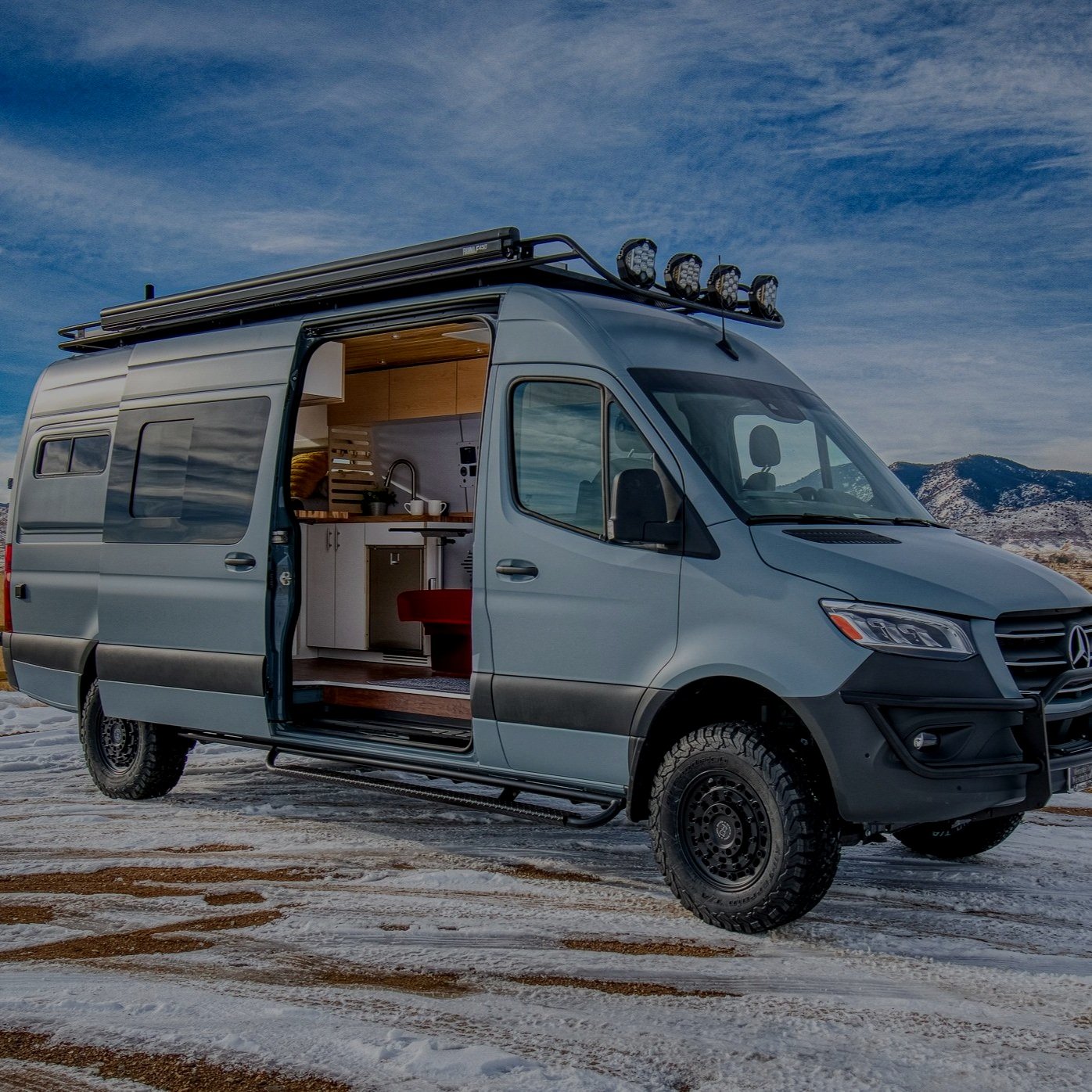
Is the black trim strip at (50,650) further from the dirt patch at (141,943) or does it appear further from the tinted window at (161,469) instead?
the dirt patch at (141,943)

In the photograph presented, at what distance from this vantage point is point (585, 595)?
546 cm

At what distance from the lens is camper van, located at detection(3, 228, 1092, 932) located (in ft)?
15.7

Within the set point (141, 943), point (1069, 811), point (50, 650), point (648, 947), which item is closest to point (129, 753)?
point (50, 650)

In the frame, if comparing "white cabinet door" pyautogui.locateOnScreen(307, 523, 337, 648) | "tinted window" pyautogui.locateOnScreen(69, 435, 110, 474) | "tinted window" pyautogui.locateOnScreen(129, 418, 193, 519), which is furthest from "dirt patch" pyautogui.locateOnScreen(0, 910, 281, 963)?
"white cabinet door" pyautogui.locateOnScreen(307, 523, 337, 648)

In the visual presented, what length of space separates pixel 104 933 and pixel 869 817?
304 cm

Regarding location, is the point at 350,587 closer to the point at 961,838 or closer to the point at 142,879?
the point at 142,879

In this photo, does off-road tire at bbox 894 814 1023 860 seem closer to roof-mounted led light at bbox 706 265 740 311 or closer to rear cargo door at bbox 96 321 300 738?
roof-mounted led light at bbox 706 265 740 311

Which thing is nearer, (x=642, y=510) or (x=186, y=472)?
(x=642, y=510)

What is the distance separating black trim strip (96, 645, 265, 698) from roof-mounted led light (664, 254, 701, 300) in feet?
9.79

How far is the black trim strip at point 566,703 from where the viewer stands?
534 cm

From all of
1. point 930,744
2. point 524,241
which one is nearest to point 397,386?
point 524,241

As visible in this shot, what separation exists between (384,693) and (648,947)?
260 cm

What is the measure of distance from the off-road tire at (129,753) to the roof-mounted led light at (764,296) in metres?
4.30

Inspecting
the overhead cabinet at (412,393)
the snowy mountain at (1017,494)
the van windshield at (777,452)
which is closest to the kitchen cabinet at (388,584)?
the overhead cabinet at (412,393)
